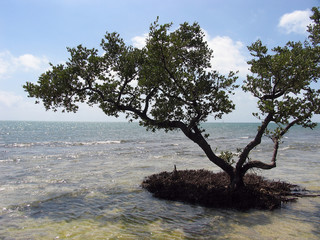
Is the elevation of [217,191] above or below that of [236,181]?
below

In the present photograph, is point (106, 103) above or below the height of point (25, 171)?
above

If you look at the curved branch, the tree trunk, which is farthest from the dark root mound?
the curved branch

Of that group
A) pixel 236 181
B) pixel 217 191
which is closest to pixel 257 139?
pixel 236 181

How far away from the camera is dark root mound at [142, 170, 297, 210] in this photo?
13516 mm

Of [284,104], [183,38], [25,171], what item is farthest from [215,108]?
[25,171]

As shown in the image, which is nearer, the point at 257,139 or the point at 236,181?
the point at 257,139

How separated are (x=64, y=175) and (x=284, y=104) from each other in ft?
64.0

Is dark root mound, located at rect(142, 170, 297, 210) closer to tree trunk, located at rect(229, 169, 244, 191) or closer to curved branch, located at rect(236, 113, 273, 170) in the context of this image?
tree trunk, located at rect(229, 169, 244, 191)

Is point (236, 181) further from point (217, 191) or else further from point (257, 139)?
point (257, 139)

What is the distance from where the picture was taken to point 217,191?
14539mm

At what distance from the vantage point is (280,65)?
471 inches

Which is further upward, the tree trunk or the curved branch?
the curved branch

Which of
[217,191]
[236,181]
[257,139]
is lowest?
[217,191]

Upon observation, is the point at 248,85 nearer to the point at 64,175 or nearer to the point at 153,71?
the point at 153,71
